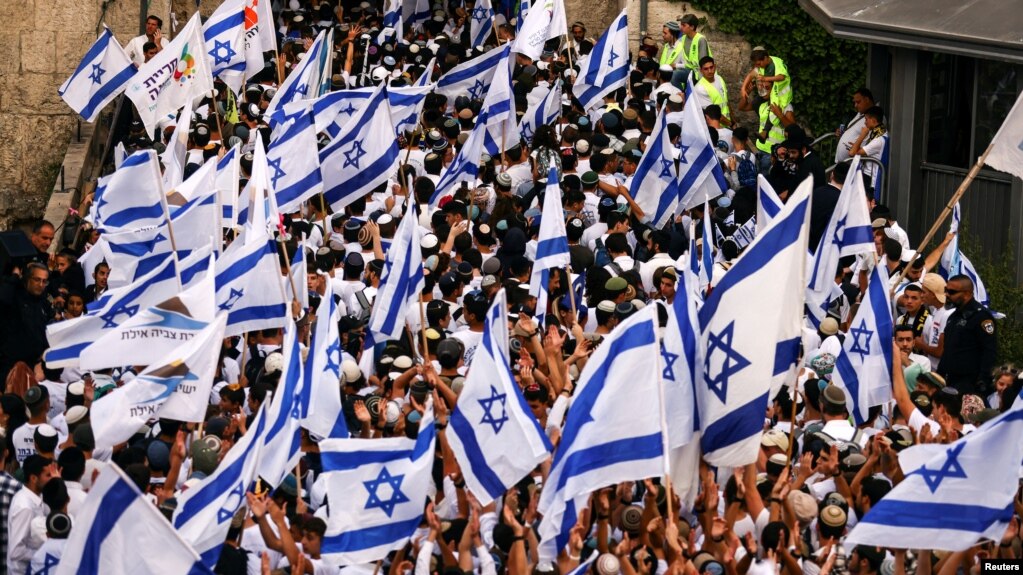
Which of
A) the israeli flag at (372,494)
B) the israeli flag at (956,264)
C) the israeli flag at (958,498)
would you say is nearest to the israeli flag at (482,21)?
the israeli flag at (956,264)

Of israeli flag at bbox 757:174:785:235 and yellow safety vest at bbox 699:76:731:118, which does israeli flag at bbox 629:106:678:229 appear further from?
yellow safety vest at bbox 699:76:731:118

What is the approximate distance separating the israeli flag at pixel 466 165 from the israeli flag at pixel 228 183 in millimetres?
1902

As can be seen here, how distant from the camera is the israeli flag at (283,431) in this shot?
1167 centimetres

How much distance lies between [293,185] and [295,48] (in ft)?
23.2

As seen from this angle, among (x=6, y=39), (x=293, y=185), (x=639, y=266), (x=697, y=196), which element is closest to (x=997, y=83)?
(x=697, y=196)

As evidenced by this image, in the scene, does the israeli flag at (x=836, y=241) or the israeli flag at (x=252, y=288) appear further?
the israeli flag at (x=836, y=241)

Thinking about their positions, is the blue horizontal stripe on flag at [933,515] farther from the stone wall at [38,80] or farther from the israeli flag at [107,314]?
the stone wall at [38,80]

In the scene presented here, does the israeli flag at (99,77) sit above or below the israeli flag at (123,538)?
above

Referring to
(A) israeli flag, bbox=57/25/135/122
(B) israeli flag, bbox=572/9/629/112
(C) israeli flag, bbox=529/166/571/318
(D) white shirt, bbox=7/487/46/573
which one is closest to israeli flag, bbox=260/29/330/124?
(A) israeli flag, bbox=57/25/135/122

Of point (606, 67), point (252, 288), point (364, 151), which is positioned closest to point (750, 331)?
point (252, 288)

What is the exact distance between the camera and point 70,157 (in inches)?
922

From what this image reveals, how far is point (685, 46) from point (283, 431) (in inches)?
466

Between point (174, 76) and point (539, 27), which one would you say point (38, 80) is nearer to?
point (174, 76)

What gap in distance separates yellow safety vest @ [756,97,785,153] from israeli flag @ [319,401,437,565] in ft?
37.1
